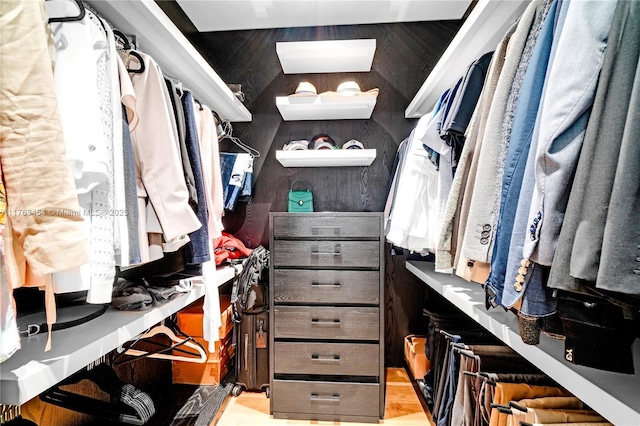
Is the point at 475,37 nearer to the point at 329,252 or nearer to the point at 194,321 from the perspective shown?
the point at 329,252

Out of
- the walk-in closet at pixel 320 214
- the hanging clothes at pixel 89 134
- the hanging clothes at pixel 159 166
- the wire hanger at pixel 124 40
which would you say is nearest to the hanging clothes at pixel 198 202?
the walk-in closet at pixel 320 214

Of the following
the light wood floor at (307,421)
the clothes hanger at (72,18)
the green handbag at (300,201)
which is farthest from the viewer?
the green handbag at (300,201)

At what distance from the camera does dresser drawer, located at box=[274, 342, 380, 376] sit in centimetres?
172

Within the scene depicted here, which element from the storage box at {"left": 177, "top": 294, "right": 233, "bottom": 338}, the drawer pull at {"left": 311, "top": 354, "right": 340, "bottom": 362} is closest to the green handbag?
the storage box at {"left": 177, "top": 294, "right": 233, "bottom": 338}

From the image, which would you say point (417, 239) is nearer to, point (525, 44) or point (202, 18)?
point (525, 44)

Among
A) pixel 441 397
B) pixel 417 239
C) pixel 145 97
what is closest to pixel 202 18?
pixel 145 97

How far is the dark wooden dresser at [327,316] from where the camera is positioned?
172 cm

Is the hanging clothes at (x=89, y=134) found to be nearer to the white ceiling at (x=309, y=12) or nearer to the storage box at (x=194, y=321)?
the storage box at (x=194, y=321)

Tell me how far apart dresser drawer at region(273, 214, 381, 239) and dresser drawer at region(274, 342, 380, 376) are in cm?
59

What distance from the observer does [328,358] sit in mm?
1735

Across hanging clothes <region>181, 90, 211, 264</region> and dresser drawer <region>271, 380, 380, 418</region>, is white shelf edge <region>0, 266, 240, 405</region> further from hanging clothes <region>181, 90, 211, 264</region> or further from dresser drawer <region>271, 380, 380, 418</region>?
dresser drawer <region>271, 380, 380, 418</region>

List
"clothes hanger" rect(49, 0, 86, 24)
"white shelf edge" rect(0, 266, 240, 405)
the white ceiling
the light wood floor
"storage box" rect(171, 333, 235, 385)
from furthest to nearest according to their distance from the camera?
1. the white ceiling
2. "storage box" rect(171, 333, 235, 385)
3. the light wood floor
4. "clothes hanger" rect(49, 0, 86, 24)
5. "white shelf edge" rect(0, 266, 240, 405)

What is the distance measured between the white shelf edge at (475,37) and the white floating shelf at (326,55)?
502 millimetres

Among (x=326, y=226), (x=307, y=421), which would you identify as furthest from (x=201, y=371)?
(x=326, y=226)
